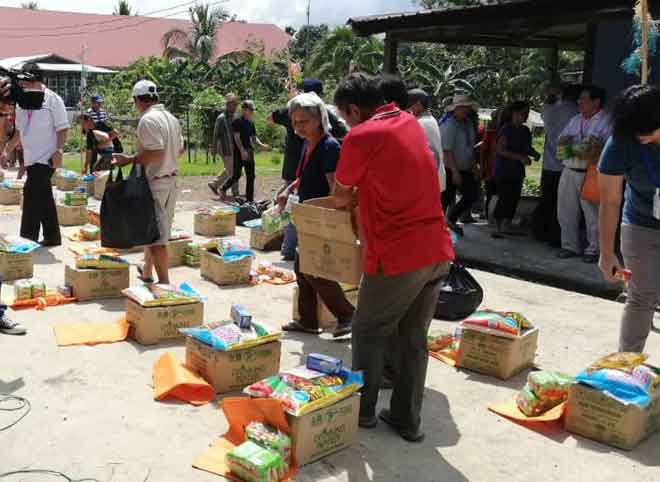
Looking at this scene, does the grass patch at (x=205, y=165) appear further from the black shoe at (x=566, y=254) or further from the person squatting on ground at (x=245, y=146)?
the black shoe at (x=566, y=254)

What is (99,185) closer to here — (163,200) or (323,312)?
(163,200)

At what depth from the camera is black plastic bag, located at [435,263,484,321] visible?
5.93 metres

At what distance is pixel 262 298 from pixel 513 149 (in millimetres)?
4613

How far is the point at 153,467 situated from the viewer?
3467 millimetres

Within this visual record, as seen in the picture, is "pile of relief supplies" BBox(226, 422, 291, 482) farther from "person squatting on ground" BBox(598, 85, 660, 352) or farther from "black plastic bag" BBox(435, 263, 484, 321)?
"black plastic bag" BBox(435, 263, 484, 321)

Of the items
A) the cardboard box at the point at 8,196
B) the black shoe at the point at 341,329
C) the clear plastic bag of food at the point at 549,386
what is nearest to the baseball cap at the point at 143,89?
the black shoe at the point at 341,329

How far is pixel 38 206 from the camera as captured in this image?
26.3 feet

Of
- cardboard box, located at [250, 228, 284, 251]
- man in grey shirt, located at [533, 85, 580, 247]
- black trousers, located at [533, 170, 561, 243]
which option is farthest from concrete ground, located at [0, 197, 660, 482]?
man in grey shirt, located at [533, 85, 580, 247]

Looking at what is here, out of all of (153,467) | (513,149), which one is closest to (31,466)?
(153,467)


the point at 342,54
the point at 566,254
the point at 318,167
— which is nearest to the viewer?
the point at 318,167

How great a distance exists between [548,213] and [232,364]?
246 inches

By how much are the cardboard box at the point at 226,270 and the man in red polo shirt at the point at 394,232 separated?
3.30m

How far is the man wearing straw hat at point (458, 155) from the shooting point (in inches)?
357

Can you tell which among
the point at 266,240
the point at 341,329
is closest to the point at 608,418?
the point at 341,329
